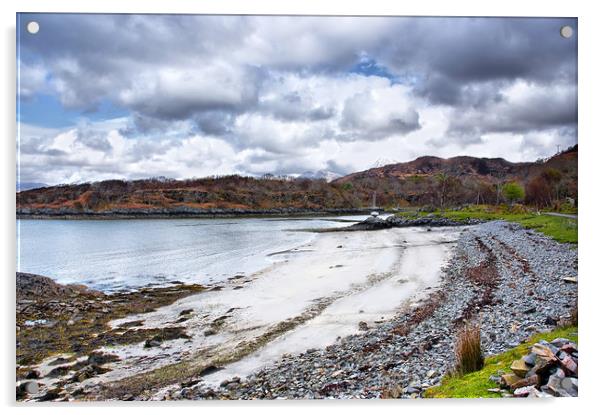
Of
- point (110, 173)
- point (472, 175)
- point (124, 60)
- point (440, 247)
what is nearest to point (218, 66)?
point (124, 60)

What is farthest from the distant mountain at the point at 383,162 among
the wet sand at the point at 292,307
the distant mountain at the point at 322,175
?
the wet sand at the point at 292,307

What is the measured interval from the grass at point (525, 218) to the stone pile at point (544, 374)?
3.97ft

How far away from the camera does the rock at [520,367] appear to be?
9.51ft

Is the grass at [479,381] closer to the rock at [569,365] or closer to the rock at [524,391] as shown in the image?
the rock at [524,391]

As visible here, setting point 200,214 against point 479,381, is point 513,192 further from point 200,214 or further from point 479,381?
point 200,214

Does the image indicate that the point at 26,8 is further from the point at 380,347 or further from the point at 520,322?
the point at 520,322

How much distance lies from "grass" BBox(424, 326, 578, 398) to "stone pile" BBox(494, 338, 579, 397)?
90mm

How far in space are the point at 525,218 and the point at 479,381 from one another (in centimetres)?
207

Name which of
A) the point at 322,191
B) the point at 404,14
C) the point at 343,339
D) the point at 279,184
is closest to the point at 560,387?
the point at 343,339

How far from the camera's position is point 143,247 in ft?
14.9

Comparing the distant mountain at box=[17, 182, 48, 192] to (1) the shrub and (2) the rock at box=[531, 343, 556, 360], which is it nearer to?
(2) the rock at box=[531, 343, 556, 360]

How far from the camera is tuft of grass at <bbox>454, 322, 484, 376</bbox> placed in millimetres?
3160

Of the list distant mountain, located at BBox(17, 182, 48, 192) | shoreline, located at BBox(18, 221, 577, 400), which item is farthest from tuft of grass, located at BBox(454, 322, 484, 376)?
distant mountain, located at BBox(17, 182, 48, 192)
